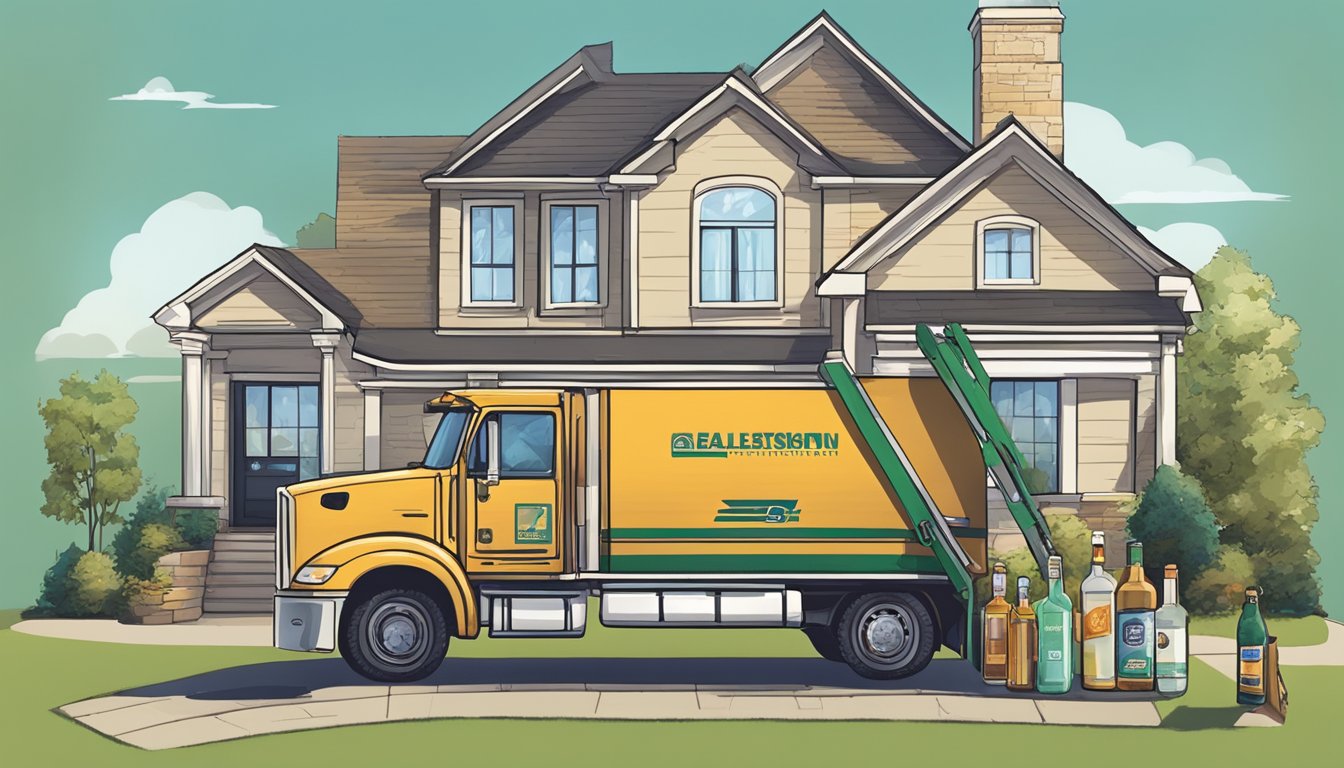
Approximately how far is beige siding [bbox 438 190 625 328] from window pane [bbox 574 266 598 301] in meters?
0.17

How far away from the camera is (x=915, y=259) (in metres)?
25.0

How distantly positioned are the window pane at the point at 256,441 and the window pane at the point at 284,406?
0.27 m

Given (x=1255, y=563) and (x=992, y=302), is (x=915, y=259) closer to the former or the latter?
(x=992, y=302)

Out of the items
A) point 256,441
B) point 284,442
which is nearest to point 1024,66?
point 284,442

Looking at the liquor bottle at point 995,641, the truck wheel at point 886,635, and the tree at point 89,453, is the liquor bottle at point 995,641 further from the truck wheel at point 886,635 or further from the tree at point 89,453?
the tree at point 89,453

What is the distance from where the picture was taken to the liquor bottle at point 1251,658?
1507 cm

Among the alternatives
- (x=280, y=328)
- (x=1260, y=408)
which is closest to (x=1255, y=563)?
(x=1260, y=408)

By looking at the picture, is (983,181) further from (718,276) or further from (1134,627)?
Answer: (1134,627)

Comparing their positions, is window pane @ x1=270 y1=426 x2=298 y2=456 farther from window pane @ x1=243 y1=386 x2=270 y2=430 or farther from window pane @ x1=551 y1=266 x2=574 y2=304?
window pane @ x1=551 y1=266 x2=574 y2=304

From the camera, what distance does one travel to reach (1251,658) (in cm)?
1526

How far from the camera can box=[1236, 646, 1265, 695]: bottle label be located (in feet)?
49.9

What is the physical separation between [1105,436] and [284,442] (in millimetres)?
13707

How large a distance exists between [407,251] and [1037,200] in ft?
37.5

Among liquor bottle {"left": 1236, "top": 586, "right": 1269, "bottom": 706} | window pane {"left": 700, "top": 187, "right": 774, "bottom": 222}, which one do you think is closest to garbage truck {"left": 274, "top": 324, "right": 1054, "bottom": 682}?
liquor bottle {"left": 1236, "top": 586, "right": 1269, "bottom": 706}
